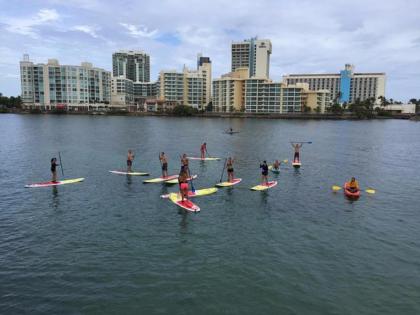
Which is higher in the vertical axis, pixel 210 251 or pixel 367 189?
pixel 367 189

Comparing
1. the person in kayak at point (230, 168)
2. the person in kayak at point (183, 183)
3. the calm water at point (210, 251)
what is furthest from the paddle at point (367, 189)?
the person in kayak at point (183, 183)

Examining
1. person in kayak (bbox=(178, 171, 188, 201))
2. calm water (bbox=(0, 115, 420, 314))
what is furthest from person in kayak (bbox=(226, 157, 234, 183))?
person in kayak (bbox=(178, 171, 188, 201))

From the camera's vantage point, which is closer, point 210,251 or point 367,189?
point 210,251

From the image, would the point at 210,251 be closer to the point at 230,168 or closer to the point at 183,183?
the point at 183,183

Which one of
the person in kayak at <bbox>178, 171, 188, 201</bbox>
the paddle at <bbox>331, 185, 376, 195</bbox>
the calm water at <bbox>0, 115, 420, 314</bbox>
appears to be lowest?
the calm water at <bbox>0, 115, 420, 314</bbox>

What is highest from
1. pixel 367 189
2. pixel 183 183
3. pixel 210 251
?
pixel 183 183

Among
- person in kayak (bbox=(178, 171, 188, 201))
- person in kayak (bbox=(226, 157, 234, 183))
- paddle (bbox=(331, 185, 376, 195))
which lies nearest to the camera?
person in kayak (bbox=(178, 171, 188, 201))

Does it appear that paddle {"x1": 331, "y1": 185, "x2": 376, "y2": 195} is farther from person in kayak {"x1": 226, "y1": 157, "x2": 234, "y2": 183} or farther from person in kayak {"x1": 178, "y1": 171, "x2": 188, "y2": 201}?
person in kayak {"x1": 178, "y1": 171, "x2": 188, "y2": 201}

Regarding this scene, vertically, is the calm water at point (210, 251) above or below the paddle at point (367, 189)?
below

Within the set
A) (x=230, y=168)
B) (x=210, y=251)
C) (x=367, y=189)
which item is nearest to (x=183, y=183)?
(x=210, y=251)

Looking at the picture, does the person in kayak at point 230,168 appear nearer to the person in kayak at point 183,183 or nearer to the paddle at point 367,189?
the person in kayak at point 183,183

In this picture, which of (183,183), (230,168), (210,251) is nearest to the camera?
(210,251)

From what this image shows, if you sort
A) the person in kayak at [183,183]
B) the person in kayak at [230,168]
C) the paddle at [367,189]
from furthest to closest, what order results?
the person in kayak at [230,168] < the paddle at [367,189] < the person in kayak at [183,183]

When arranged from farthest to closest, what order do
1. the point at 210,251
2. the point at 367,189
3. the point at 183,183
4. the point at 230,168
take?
the point at 230,168
the point at 367,189
the point at 183,183
the point at 210,251
